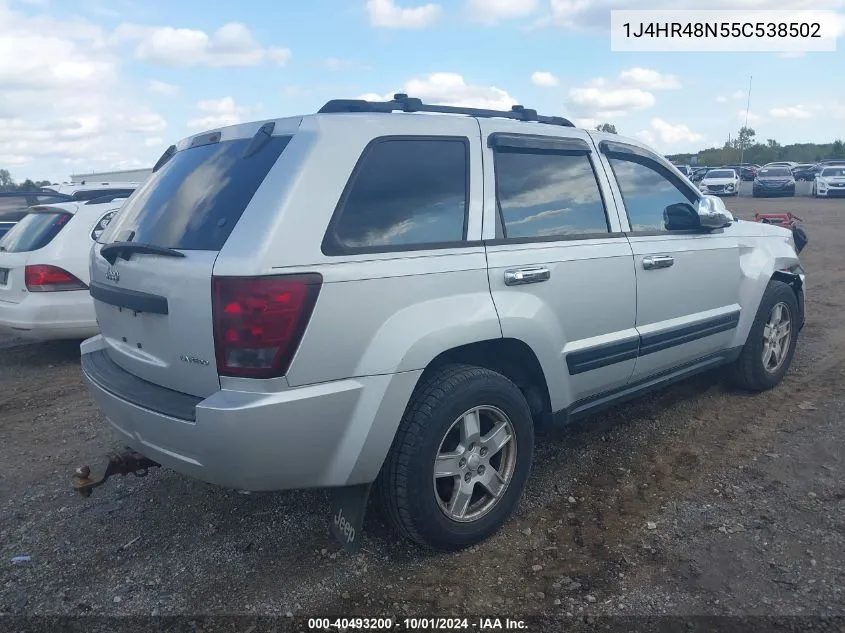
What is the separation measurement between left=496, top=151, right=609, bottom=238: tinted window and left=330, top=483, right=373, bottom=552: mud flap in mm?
1373

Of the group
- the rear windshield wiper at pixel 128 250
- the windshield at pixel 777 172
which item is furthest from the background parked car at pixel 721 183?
the rear windshield wiper at pixel 128 250

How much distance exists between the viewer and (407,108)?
324 centimetres

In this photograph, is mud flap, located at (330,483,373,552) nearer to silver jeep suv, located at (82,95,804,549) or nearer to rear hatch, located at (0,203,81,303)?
silver jeep suv, located at (82,95,804,549)

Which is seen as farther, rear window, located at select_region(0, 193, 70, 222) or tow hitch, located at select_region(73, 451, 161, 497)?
rear window, located at select_region(0, 193, 70, 222)

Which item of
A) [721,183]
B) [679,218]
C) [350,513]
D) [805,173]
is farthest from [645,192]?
[805,173]

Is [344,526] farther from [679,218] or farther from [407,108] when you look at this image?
[679,218]

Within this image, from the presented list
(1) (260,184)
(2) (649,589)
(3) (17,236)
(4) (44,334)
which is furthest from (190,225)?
(3) (17,236)

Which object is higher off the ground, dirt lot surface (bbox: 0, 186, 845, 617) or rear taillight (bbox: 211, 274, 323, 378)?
rear taillight (bbox: 211, 274, 323, 378)

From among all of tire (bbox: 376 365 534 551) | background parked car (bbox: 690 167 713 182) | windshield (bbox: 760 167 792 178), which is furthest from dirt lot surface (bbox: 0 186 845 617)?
background parked car (bbox: 690 167 713 182)

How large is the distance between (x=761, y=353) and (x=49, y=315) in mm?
5927

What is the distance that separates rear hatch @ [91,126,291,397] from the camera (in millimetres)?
2570

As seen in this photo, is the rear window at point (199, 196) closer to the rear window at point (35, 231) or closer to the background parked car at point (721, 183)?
the rear window at point (35, 231)

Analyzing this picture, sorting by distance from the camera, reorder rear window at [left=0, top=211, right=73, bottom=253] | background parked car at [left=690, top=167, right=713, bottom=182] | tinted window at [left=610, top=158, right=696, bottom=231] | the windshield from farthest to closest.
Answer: background parked car at [left=690, top=167, right=713, bottom=182] < the windshield < rear window at [left=0, top=211, right=73, bottom=253] < tinted window at [left=610, top=158, right=696, bottom=231]

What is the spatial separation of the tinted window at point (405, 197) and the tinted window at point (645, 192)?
1245 mm
